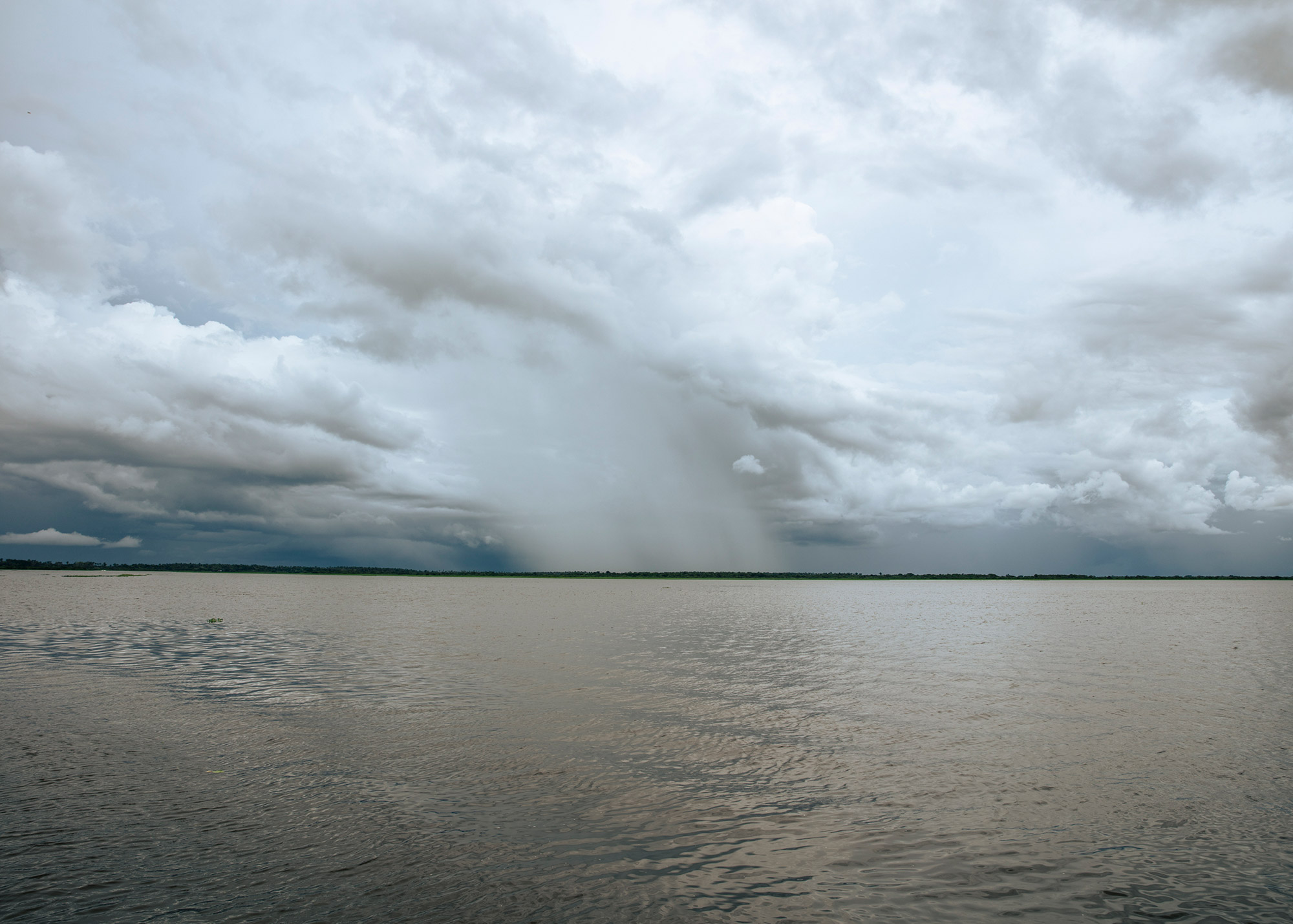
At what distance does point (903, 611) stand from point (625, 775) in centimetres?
8204

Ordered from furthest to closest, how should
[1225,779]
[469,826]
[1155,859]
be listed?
[1225,779] < [469,826] < [1155,859]

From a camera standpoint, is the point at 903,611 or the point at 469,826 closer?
the point at 469,826

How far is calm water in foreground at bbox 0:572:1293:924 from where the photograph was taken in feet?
32.1

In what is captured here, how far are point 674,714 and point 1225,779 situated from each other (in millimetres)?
13975

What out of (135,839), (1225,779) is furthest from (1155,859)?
(135,839)

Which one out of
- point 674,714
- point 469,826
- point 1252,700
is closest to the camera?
point 469,826

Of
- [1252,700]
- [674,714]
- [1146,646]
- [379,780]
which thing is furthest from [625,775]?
[1146,646]

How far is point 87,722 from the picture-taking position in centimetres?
1964

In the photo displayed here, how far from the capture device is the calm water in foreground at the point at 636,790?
977 centimetres

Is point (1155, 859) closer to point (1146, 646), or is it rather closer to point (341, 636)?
point (1146, 646)

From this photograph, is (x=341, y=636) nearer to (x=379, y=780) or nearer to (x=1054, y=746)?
(x=379, y=780)

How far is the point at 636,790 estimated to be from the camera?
14.5 meters

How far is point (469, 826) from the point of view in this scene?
12.2 m

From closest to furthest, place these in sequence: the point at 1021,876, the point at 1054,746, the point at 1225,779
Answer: the point at 1021,876 < the point at 1225,779 < the point at 1054,746
